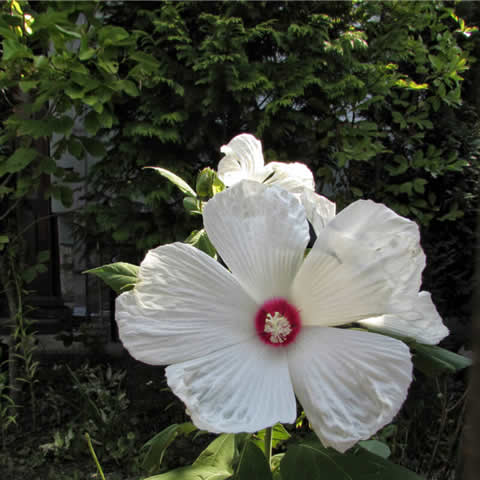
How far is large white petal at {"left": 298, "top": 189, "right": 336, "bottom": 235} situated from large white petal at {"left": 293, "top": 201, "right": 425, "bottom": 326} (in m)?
0.07

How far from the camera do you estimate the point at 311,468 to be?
71cm

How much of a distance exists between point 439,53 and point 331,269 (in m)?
2.84

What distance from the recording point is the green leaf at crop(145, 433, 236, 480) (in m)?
0.80

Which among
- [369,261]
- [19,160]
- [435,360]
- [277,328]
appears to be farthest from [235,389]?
[19,160]

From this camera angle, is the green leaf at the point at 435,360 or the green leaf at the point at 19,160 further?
the green leaf at the point at 19,160

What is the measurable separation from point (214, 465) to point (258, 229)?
0.51 meters

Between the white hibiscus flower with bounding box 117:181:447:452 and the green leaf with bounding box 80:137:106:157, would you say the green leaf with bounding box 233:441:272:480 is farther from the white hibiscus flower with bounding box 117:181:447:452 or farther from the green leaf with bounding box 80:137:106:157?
the green leaf with bounding box 80:137:106:157

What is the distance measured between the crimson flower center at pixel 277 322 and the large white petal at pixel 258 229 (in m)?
0.05

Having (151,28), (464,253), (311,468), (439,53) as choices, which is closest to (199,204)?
(311,468)

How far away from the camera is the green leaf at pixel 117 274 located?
2.62 ft

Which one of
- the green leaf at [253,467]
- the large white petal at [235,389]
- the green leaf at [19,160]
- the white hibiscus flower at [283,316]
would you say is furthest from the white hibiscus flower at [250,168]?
the green leaf at [19,160]

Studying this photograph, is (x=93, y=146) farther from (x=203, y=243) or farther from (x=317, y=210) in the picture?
(x=317, y=210)

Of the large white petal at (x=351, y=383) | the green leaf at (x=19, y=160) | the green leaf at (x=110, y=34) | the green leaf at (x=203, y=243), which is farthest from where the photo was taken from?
the green leaf at (x=19, y=160)

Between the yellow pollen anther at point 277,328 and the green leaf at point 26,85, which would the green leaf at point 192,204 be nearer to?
the yellow pollen anther at point 277,328
